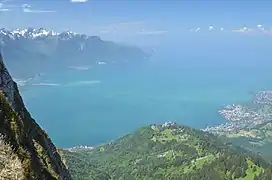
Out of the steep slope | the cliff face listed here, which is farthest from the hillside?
the cliff face

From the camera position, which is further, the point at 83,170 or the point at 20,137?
the point at 83,170

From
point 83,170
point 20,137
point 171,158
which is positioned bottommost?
point 171,158

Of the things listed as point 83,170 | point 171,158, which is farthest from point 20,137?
point 171,158

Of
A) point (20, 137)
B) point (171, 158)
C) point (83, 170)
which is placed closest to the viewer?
point (20, 137)

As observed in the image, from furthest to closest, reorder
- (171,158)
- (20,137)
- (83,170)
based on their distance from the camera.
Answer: (171,158)
(83,170)
(20,137)

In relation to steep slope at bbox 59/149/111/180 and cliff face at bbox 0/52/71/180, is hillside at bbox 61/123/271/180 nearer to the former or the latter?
steep slope at bbox 59/149/111/180

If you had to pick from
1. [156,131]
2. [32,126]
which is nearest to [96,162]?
[156,131]

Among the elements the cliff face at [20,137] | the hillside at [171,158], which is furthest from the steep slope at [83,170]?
the cliff face at [20,137]

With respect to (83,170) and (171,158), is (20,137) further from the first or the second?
(171,158)

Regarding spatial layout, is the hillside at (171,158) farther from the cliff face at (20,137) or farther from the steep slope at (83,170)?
the cliff face at (20,137)
